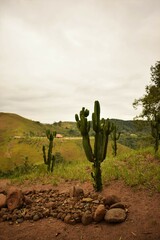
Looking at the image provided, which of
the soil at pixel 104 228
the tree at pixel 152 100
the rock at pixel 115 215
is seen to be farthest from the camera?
the tree at pixel 152 100

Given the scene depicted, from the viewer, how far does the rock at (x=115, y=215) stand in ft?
16.7

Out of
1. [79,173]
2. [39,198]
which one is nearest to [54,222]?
[39,198]

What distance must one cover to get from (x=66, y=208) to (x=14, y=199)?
1.81 meters

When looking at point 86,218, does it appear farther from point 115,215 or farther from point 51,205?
point 51,205

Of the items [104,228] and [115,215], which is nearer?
[104,228]

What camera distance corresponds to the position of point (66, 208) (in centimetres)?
616

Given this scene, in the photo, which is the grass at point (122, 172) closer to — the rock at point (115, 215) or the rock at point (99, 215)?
the rock at point (115, 215)

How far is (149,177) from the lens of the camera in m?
7.56

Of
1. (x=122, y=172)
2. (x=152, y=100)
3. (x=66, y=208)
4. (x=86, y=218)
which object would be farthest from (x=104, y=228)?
(x=152, y=100)

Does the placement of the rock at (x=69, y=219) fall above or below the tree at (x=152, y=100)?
below

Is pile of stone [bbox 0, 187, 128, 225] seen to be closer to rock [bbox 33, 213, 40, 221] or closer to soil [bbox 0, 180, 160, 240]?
rock [bbox 33, 213, 40, 221]

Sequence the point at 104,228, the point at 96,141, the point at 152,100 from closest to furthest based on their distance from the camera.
Answer: the point at 104,228 < the point at 96,141 < the point at 152,100

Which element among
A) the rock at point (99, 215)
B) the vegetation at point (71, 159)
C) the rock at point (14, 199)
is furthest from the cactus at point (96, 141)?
the rock at point (14, 199)

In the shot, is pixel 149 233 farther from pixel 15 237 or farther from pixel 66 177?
pixel 66 177
